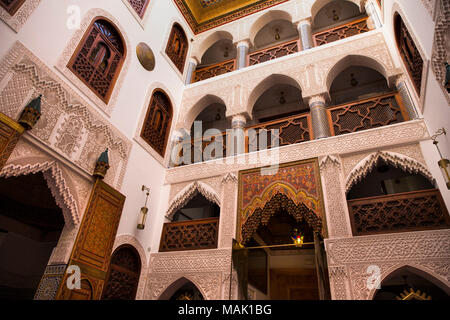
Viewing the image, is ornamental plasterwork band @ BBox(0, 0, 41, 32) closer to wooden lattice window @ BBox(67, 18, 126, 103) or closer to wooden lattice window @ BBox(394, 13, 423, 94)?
wooden lattice window @ BBox(67, 18, 126, 103)

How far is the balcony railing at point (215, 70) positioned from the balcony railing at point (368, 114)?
9.00 ft

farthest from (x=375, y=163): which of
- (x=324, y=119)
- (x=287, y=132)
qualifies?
(x=287, y=132)

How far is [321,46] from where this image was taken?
5.46 meters

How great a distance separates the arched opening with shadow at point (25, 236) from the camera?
16.9 ft

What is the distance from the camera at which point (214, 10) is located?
778cm

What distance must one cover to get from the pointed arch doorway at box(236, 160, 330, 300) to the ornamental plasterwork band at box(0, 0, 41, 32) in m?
3.34

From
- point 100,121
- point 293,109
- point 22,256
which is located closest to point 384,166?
point 293,109

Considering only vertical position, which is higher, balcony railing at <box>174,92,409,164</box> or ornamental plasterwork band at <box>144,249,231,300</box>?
balcony railing at <box>174,92,409,164</box>

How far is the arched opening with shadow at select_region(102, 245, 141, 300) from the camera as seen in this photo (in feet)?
12.7

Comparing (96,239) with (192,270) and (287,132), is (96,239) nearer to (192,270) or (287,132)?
(192,270)

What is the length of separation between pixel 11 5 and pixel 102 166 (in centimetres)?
197

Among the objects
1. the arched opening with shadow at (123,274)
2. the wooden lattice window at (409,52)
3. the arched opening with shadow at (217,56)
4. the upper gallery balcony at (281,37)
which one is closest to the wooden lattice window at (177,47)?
the upper gallery balcony at (281,37)

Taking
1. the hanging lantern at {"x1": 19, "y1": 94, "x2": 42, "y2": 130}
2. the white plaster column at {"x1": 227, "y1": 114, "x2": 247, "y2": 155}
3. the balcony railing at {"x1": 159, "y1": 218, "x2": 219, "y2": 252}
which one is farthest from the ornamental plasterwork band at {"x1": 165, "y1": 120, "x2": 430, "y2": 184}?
the hanging lantern at {"x1": 19, "y1": 94, "x2": 42, "y2": 130}
